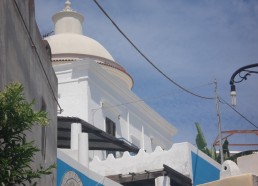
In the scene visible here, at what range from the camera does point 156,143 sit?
25891 millimetres

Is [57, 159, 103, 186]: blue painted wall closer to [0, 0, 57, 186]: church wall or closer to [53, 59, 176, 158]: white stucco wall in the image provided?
[0, 0, 57, 186]: church wall

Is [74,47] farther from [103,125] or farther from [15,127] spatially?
[15,127]

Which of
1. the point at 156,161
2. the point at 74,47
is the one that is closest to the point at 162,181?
the point at 156,161

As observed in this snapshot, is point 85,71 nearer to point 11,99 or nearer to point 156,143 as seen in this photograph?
point 156,143

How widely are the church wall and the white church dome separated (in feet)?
36.4

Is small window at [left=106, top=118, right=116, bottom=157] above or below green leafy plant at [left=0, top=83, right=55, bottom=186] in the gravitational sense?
above

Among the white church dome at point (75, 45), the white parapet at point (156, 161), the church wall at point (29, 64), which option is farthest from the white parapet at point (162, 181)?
the white church dome at point (75, 45)

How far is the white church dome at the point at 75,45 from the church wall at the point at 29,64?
11097 mm

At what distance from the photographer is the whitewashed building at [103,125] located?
640 inches

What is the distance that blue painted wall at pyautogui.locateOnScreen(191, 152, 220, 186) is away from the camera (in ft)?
59.9

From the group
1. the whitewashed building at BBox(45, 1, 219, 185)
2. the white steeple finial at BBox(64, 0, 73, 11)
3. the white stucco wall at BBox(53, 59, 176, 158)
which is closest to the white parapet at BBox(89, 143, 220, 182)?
the whitewashed building at BBox(45, 1, 219, 185)

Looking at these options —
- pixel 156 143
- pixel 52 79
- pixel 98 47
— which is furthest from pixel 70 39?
pixel 52 79

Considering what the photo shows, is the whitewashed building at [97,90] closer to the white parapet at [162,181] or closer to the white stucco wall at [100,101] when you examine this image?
the white stucco wall at [100,101]

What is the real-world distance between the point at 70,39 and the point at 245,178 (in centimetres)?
1405
